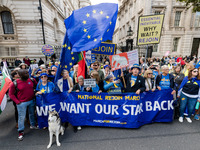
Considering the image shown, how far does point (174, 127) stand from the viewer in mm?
3461

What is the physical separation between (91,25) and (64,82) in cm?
198

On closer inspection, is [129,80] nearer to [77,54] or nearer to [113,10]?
[77,54]

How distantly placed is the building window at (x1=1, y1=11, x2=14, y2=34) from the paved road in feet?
61.9

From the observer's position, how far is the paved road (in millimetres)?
2773

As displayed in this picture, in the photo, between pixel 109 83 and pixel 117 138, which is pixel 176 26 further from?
pixel 117 138

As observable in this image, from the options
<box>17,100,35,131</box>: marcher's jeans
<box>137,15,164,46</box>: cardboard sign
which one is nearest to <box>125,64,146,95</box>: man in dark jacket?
<box>137,15,164,46</box>: cardboard sign

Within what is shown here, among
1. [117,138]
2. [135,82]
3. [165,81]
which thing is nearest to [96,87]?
[135,82]

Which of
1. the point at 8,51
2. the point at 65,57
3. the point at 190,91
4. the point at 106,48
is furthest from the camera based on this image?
the point at 8,51

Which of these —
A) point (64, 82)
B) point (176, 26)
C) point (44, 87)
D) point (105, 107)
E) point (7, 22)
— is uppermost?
point (176, 26)

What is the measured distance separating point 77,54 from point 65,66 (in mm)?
636

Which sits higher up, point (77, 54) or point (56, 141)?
point (77, 54)

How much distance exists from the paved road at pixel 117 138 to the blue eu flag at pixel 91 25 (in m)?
2.52

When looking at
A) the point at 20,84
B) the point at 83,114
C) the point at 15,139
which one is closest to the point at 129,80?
the point at 83,114

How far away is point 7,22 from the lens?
1636 centimetres
